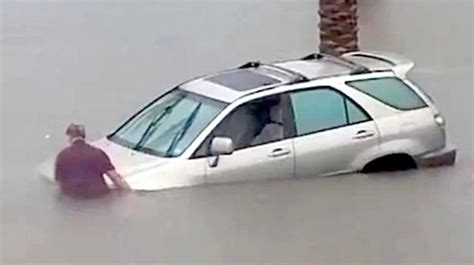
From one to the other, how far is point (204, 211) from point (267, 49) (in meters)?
8.48

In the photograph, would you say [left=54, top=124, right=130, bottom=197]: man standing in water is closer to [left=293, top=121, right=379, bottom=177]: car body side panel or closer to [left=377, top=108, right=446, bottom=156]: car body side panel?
[left=293, top=121, right=379, bottom=177]: car body side panel

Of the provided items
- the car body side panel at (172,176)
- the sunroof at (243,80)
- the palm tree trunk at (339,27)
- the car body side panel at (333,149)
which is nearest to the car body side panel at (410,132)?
the car body side panel at (333,149)

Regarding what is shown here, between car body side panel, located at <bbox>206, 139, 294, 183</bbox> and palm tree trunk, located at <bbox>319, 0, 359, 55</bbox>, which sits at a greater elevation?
palm tree trunk, located at <bbox>319, 0, 359, 55</bbox>

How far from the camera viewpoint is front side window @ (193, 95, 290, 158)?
941cm

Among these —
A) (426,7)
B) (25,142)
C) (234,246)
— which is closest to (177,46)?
(426,7)

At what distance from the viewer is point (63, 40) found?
697 inches

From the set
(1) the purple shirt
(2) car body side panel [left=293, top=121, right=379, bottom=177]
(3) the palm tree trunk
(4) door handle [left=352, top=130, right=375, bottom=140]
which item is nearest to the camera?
(1) the purple shirt

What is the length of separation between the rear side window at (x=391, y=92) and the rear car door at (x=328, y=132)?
10.5 inches

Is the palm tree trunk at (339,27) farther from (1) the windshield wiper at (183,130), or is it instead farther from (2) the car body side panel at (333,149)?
(1) the windshield wiper at (183,130)

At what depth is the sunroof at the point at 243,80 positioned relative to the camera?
32.4 feet

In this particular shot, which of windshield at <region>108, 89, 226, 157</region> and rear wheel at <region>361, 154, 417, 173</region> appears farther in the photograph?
rear wheel at <region>361, 154, 417, 173</region>

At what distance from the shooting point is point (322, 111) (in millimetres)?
9773

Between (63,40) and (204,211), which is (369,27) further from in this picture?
(204,211)

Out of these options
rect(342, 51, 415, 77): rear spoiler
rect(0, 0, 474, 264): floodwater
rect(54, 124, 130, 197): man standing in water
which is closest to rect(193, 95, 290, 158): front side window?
rect(0, 0, 474, 264): floodwater
